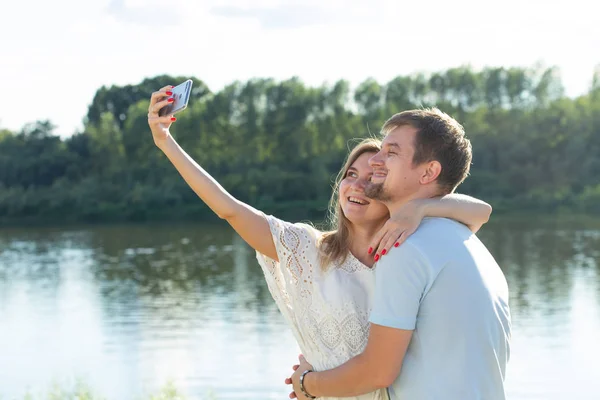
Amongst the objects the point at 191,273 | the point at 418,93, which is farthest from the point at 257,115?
the point at 191,273

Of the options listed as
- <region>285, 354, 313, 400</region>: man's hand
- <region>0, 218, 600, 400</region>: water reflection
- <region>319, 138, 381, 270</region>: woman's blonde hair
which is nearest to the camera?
<region>285, 354, 313, 400</region>: man's hand

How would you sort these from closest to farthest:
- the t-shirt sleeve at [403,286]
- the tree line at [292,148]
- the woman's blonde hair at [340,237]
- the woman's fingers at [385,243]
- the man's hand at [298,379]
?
the t-shirt sleeve at [403,286]
the woman's fingers at [385,243]
the man's hand at [298,379]
the woman's blonde hair at [340,237]
the tree line at [292,148]

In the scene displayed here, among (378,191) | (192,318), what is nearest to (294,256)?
(378,191)

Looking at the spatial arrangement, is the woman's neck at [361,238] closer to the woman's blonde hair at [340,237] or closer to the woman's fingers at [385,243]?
the woman's blonde hair at [340,237]

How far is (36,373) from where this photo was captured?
1342 cm

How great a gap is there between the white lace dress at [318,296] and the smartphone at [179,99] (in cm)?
41

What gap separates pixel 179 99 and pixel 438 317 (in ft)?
3.53

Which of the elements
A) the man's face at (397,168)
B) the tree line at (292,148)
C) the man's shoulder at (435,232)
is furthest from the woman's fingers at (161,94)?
the tree line at (292,148)

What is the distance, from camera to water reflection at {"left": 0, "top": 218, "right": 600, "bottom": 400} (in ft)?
43.3

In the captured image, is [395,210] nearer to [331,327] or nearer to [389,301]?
[389,301]

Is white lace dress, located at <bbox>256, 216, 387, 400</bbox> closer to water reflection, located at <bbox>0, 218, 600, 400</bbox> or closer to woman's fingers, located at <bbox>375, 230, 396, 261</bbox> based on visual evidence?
woman's fingers, located at <bbox>375, 230, 396, 261</bbox>

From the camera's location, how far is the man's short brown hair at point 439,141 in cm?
198

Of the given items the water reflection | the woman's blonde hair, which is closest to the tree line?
the water reflection

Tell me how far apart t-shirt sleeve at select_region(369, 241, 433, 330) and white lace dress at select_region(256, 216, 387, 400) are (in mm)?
478
